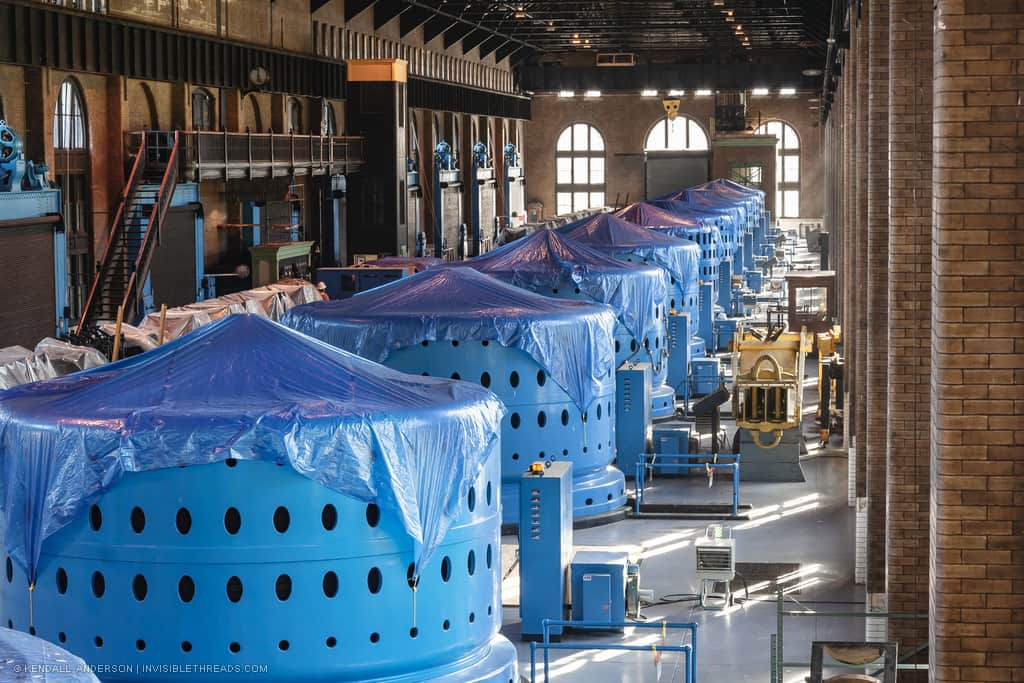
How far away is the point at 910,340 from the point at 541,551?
17.3ft

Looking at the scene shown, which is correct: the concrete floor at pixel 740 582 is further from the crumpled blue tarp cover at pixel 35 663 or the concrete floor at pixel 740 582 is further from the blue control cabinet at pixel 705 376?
the crumpled blue tarp cover at pixel 35 663

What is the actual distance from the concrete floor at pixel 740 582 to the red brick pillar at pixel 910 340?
1.74 m

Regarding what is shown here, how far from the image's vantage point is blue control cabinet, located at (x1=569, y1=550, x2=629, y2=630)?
1847 cm

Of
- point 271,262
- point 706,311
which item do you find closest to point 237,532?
point 271,262

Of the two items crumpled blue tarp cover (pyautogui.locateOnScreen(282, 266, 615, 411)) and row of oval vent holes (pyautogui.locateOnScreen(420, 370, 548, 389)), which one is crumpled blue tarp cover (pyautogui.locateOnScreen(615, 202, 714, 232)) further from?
row of oval vent holes (pyautogui.locateOnScreen(420, 370, 548, 389))

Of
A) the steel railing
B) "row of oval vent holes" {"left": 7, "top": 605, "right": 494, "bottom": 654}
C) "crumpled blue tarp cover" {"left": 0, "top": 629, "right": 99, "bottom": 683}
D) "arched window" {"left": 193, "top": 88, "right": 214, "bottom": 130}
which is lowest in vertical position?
"row of oval vent holes" {"left": 7, "top": 605, "right": 494, "bottom": 654}

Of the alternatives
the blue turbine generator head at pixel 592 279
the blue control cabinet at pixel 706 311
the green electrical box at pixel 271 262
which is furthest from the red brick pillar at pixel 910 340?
the green electrical box at pixel 271 262

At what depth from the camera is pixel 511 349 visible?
22594 mm

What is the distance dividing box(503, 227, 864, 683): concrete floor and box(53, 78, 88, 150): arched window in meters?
15.9

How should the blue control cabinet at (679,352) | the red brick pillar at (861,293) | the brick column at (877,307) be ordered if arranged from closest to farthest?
the brick column at (877,307) → the red brick pillar at (861,293) → the blue control cabinet at (679,352)

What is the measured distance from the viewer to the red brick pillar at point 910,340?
1543 cm

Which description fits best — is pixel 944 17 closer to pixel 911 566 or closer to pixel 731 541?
pixel 911 566

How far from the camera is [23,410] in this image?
13492mm

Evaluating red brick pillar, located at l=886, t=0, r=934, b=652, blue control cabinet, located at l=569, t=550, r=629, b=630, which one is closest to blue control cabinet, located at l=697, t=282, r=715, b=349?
blue control cabinet, located at l=569, t=550, r=629, b=630
